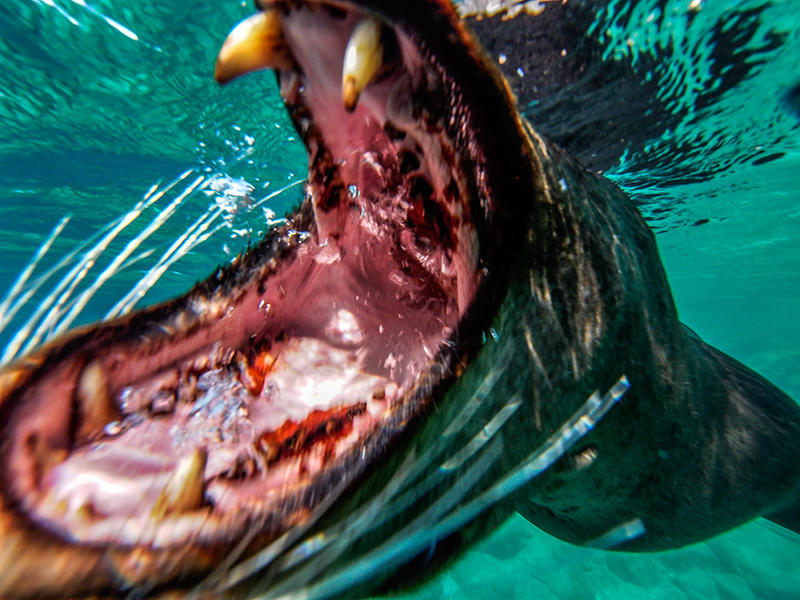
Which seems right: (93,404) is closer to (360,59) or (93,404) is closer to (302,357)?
(302,357)

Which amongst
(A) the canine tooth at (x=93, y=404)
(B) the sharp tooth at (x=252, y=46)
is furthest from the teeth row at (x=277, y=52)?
(A) the canine tooth at (x=93, y=404)

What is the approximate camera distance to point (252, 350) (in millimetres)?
1768

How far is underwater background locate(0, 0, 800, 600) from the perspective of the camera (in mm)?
5012

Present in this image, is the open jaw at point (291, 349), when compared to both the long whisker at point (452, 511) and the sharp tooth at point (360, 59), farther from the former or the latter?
the long whisker at point (452, 511)

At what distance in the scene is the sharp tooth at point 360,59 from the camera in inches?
42.9

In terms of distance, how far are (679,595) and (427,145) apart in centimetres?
1268

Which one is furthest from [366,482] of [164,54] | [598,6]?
[164,54]

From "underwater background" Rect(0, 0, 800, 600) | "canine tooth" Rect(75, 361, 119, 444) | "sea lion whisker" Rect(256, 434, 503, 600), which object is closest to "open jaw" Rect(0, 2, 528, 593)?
"canine tooth" Rect(75, 361, 119, 444)

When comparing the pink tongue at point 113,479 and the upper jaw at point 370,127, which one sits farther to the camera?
the upper jaw at point 370,127

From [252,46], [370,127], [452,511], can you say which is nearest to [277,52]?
[252,46]

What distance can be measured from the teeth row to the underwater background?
0.60 meters

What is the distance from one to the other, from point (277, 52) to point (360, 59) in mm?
654

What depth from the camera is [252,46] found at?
1.44 m

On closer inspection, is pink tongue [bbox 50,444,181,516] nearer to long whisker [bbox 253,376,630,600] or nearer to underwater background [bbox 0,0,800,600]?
underwater background [bbox 0,0,800,600]
